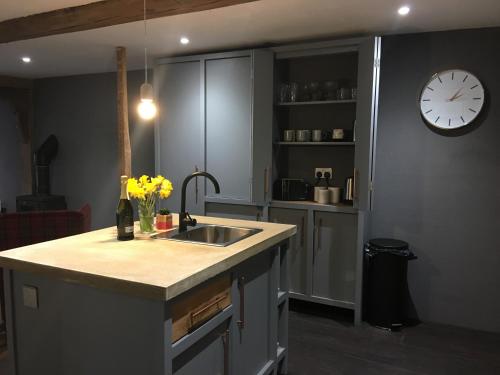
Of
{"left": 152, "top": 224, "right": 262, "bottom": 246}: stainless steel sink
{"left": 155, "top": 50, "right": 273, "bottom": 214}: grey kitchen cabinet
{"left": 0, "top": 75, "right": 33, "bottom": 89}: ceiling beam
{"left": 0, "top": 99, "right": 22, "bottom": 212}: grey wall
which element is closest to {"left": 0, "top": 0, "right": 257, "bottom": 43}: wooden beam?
{"left": 155, "top": 50, "right": 273, "bottom": 214}: grey kitchen cabinet

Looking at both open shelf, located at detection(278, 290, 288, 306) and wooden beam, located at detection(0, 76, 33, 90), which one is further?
wooden beam, located at detection(0, 76, 33, 90)

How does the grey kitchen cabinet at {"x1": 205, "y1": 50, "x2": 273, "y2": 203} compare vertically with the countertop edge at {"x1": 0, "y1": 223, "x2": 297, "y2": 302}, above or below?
above

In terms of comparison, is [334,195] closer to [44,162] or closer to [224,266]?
[224,266]

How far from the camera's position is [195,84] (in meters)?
3.94

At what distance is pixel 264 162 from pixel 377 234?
3.85ft

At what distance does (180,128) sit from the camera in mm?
4062

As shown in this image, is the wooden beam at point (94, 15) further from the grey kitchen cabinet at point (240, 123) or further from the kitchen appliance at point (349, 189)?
the kitchen appliance at point (349, 189)

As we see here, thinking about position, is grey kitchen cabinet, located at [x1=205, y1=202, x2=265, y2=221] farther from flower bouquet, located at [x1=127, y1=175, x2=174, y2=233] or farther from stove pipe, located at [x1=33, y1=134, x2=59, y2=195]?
stove pipe, located at [x1=33, y1=134, x2=59, y2=195]

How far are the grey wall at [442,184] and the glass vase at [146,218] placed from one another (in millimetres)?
2099

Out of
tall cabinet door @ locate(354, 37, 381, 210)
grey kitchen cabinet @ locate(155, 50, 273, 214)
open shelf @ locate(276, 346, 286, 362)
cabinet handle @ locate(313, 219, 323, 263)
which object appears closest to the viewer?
open shelf @ locate(276, 346, 286, 362)

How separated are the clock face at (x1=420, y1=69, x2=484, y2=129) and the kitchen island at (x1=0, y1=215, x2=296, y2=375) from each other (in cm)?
197

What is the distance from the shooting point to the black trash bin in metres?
3.24

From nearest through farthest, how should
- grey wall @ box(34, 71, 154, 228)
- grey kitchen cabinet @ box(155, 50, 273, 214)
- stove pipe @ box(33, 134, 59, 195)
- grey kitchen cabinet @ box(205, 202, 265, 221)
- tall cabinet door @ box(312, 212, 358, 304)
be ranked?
tall cabinet door @ box(312, 212, 358, 304)
grey kitchen cabinet @ box(155, 50, 273, 214)
grey kitchen cabinet @ box(205, 202, 265, 221)
grey wall @ box(34, 71, 154, 228)
stove pipe @ box(33, 134, 59, 195)

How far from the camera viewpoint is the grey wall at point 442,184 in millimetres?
3178
